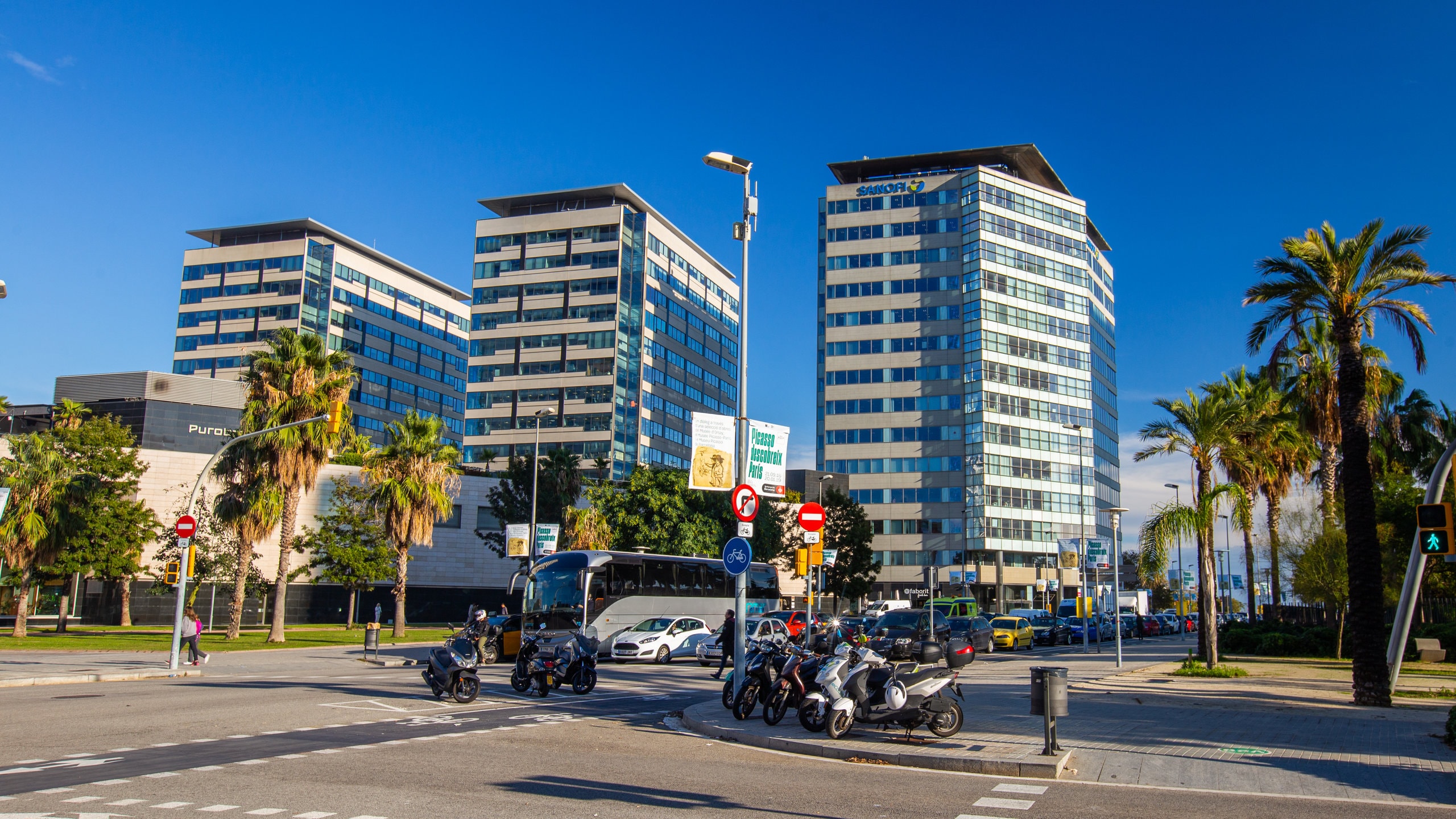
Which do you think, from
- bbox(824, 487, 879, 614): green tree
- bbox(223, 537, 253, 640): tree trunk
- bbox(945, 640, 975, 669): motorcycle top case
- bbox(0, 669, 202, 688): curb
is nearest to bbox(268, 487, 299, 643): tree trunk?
bbox(223, 537, 253, 640): tree trunk

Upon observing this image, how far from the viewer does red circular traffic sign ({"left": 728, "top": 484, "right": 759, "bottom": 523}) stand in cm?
1680

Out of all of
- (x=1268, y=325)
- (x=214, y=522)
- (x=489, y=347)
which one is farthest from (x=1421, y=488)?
(x=489, y=347)

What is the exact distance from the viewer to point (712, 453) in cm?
1817

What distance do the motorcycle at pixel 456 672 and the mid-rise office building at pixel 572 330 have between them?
248ft

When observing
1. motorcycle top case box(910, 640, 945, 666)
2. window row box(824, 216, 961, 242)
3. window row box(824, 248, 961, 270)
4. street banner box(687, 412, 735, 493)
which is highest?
window row box(824, 216, 961, 242)

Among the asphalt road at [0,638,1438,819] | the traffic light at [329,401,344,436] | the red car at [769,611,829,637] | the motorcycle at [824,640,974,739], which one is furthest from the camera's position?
the red car at [769,611,829,637]

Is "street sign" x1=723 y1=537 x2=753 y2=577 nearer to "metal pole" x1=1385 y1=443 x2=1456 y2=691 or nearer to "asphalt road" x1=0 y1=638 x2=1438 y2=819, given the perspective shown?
"asphalt road" x1=0 y1=638 x2=1438 y2=819

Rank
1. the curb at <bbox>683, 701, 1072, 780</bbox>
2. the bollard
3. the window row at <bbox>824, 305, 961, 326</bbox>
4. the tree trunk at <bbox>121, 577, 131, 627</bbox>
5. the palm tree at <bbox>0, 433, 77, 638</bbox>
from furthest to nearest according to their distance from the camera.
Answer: the window row at <bbox>824, 305, 961, 326</bbox> < the tree trunk at <bbox>121, 577, 131, 627</bbox> < the palm tree at <bbox>0, 433, 77, 638</bbox> < the bollard < the curb at <bbox>683, 701, 1072, 780</bbox>

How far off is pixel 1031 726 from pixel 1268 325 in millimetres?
12345

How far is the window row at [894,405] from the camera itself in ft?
294

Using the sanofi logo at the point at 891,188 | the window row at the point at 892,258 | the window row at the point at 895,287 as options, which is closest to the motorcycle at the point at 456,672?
the window row at the point at 895,287

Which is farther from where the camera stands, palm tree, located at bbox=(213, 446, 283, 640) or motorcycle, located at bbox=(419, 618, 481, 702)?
palm tree, located at bbox=(213, 446, 283, 640)

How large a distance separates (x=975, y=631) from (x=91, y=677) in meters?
30.4

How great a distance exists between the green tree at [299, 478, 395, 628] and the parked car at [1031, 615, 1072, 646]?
3230cm
